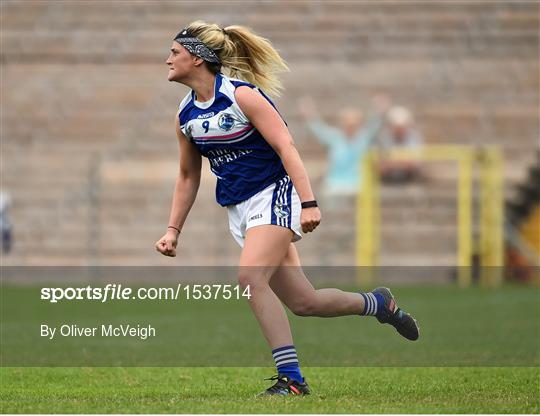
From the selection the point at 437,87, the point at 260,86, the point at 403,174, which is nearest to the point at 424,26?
the point at 437,87

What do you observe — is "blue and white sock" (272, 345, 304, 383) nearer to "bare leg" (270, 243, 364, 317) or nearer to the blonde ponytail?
"bare leg" (270, 243, 364, 317)

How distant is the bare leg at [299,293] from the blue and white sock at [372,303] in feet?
0.63

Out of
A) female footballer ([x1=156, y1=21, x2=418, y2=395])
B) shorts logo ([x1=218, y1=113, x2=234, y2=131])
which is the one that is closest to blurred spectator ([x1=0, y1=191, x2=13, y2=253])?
female footballer ([x1=156, y1=21, x2=418, y2=395])

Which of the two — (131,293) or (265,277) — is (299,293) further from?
(131,293)

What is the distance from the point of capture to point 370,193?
19078 mm

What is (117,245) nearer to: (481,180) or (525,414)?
(481,180)

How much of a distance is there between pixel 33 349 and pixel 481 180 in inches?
466

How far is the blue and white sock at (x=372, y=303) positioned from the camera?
22.2ft

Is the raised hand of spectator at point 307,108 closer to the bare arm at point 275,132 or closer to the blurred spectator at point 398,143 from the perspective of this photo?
the blurred spectator at point 398,143

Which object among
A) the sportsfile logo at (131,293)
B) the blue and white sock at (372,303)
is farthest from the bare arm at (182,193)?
the sportsfile logo at (131,293)

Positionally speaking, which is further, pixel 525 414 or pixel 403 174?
pixel 403 174

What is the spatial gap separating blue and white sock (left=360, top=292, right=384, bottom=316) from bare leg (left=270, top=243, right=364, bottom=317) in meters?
0.19

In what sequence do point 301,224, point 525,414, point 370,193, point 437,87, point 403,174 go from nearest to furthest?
point 525,414 → point 301,224 → point 370,193 → point 403,174 → point 437,87

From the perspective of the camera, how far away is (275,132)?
6148mm
